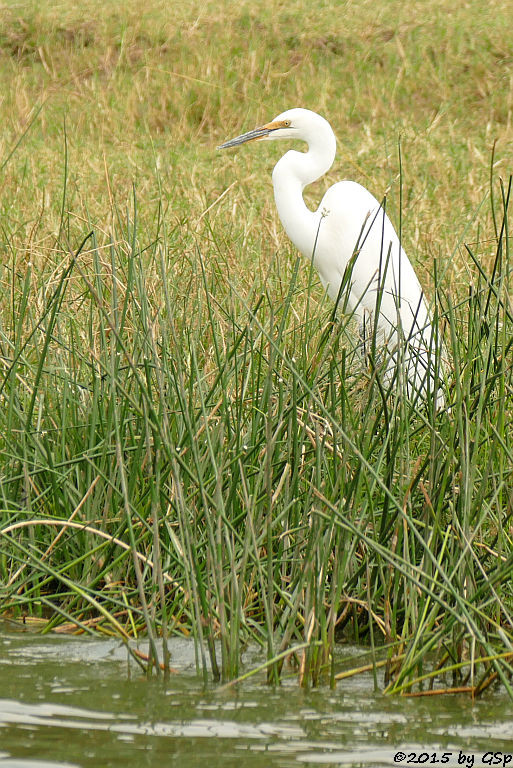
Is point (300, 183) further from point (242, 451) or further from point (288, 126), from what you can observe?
point (242, 451)

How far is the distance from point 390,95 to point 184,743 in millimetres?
8764

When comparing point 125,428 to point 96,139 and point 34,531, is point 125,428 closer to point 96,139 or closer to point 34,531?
point 34,531

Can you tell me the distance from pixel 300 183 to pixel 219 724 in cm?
320

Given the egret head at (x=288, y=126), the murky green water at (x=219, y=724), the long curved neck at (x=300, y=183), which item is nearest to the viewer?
the murky green water at (x=219, y=724)

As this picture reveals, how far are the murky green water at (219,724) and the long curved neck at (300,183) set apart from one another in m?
2.74

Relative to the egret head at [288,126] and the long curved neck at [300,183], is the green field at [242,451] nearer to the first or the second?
the long curved neck at [300,183]

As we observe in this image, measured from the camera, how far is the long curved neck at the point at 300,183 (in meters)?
4.73

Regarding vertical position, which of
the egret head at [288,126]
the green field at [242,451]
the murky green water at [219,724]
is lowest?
the murky green water at [219,724]

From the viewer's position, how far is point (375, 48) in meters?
10.8

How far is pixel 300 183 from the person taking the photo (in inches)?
190

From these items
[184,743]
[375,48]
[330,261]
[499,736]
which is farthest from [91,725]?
[375,48]

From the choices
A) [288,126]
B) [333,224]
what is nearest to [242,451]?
[333,224]

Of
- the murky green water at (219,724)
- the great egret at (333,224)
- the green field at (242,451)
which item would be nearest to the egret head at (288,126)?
the great egret at (333,224)

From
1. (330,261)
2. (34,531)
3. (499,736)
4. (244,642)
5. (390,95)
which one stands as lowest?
(499,736)
